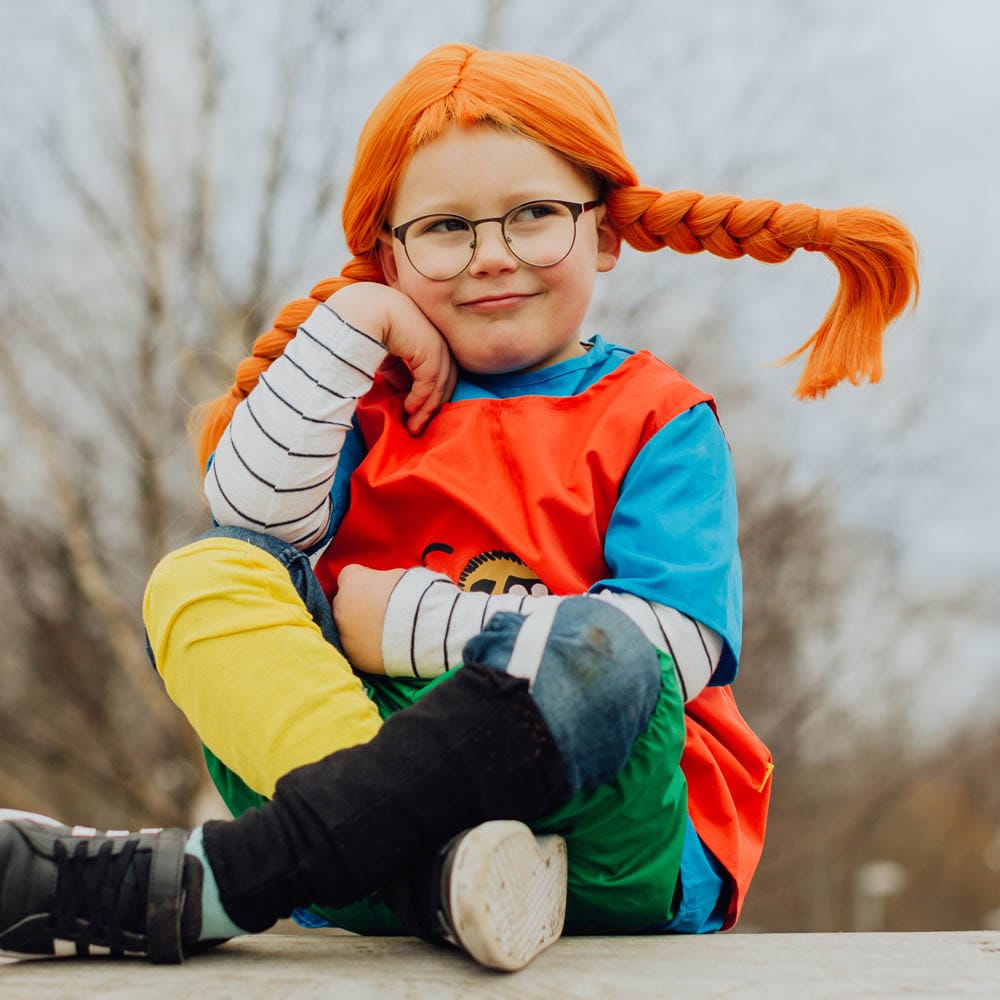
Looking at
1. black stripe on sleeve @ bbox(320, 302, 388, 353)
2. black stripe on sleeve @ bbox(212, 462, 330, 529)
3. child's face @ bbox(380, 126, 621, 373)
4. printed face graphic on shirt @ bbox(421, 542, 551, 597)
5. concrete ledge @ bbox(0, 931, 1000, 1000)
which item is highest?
child's face @ bbox(380, 126, 621, 373)

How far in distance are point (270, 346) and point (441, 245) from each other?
0.34m

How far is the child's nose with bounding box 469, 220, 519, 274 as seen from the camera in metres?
1.68

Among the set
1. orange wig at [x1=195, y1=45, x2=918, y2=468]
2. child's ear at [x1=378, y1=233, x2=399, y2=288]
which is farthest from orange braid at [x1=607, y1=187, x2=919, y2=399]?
child's ear at [x1=378, y1=233, x2=399, y2=288]

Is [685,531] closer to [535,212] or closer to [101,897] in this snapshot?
[535,212]

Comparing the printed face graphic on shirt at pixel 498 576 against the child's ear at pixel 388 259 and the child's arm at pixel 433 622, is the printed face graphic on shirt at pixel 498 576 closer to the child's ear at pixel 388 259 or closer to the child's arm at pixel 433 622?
the child's arm at pixel 433 622

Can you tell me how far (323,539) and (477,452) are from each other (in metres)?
0.27

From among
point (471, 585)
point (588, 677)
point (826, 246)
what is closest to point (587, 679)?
point (588, 677)

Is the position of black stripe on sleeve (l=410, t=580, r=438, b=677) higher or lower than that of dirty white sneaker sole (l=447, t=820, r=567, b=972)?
higher

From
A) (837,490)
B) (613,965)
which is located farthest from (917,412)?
(613,965)

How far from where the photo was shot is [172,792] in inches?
249

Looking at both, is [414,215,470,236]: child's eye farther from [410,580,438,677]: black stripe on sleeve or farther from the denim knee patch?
the denim knee patch

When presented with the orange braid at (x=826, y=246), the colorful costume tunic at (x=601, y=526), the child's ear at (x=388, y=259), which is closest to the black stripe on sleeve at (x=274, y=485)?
the colorful costume tunic at (x=601, y=526)

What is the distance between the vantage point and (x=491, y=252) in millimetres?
1681

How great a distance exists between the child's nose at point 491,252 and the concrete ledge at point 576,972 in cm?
94
